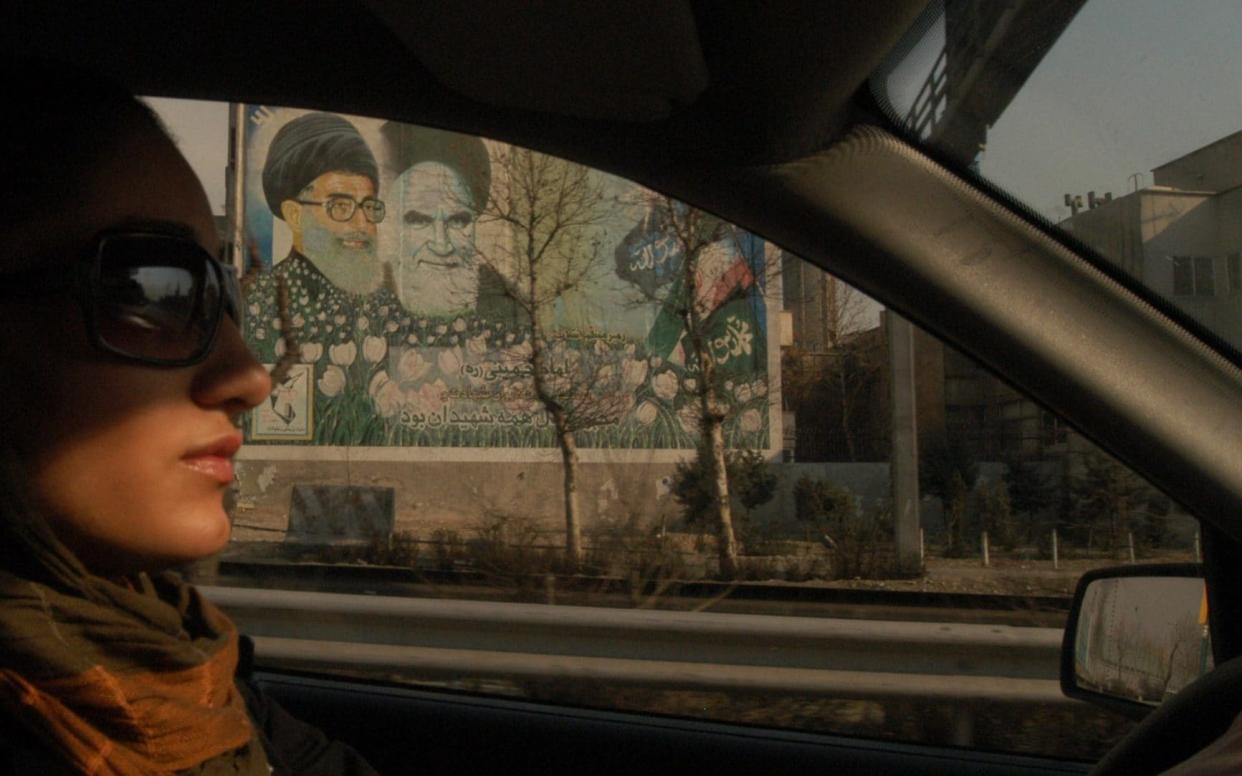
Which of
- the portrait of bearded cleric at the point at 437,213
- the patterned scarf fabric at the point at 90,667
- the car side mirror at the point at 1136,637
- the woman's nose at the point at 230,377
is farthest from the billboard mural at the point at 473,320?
the patterned scarf fabric at the point at 90,667

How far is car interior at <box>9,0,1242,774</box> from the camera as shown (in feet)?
4.60

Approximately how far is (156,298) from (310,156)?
153 centimetres

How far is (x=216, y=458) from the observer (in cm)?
116

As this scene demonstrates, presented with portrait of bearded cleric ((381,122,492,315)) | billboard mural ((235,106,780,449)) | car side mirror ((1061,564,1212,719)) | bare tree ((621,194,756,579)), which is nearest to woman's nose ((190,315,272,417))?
portrait of bearded cleric ((381,122,492,315))

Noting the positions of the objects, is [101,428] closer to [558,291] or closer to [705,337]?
[558,291]

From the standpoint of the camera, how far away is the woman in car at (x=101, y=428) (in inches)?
42.8

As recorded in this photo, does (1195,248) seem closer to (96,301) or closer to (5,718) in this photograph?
(96,301)

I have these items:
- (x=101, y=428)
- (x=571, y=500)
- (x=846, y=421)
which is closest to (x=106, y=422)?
(x=101, y=428)

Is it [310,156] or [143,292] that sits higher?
[310,156]

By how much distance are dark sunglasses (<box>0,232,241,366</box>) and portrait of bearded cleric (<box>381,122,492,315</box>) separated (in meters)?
0.99

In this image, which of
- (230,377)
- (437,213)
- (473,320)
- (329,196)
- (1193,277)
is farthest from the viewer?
(473,320)

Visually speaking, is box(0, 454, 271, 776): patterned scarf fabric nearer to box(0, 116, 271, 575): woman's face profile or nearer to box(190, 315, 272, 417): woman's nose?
box(0, 116, 271, 575): woman's face profile

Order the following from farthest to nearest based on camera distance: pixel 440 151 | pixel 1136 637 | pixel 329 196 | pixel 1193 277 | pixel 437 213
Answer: pixel 437 213
pixel 329 196
pixel 440 151
pixel 1136 637
pixel 1193 277

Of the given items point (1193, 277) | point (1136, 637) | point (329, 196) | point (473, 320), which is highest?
point (329, 196)
